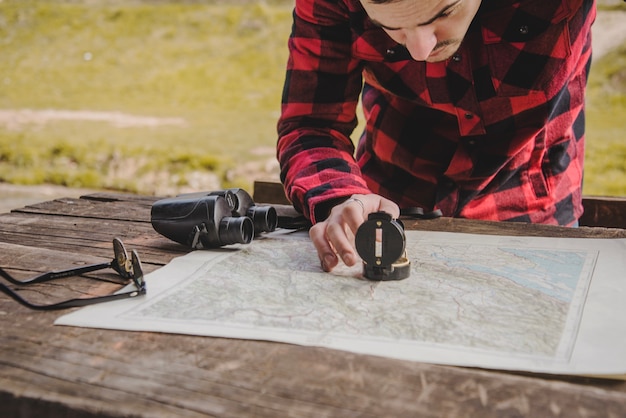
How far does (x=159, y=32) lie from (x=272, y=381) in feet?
20.3

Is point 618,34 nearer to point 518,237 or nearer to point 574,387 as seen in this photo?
point 518,237

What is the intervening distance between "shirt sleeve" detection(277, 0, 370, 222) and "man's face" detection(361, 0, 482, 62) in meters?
0.25

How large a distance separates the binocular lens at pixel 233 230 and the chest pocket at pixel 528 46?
0.50 metres

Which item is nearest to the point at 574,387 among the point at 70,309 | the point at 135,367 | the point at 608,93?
the point at 135,367

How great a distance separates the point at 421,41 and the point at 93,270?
1.68ft

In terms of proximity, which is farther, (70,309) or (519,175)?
(519,175)

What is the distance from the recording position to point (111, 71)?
6.05 m

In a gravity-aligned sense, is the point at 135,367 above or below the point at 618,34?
below

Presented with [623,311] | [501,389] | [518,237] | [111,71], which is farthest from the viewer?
[111,71]

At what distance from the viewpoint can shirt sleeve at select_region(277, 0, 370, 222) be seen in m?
1.07

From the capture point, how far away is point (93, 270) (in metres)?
0.78

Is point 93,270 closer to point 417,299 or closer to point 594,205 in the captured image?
point 417,299

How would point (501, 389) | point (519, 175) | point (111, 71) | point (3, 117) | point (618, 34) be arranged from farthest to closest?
1. point (111, 71)
2. point (3, 117)
3. point (618, 34)
4. point (519, 175)
5. point (501, 389)

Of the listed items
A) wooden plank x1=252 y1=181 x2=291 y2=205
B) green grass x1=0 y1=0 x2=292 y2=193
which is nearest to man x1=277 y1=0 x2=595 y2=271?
wooden plank x1=252 y1=181 x2=291 y2=205
